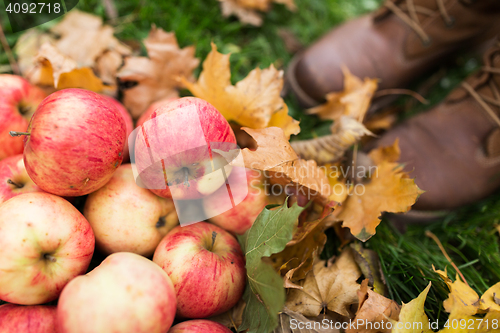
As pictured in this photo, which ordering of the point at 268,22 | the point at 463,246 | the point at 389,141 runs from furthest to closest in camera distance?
the point at 268,22 → the point at 389,141 → the point at 463,246

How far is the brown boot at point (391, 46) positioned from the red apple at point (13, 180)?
47.4 inches

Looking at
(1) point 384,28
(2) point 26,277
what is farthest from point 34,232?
(1) point 384,28

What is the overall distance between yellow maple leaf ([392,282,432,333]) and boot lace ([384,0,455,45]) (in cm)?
123

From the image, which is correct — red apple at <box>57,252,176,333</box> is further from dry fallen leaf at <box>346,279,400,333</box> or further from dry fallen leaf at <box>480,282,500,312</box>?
dry fallen leaf at <box>480,282,500,312</box>

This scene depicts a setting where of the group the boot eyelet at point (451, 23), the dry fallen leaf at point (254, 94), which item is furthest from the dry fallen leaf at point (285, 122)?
the boot eyelet at point (451, 23)

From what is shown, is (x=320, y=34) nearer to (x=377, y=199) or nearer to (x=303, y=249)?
(x=377, y=199)

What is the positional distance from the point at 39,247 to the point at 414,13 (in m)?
1.76

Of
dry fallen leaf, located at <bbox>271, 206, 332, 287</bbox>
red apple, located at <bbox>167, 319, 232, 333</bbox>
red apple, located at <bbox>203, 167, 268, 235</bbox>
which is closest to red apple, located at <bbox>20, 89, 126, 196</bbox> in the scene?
red apple, located at <bbox>203, 167, 268, 235</bbox>

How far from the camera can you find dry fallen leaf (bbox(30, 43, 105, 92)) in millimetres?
1068

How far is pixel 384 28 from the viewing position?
160 cm

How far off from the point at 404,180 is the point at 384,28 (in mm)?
1001

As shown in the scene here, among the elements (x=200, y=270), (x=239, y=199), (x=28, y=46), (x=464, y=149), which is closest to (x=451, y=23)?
(x=464, y=149)

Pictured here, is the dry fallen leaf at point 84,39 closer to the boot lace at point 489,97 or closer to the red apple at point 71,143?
the red apple at point 71,143

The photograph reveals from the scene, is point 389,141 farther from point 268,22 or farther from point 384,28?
point 268,22
